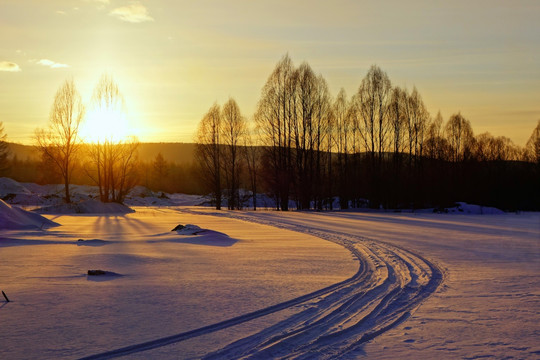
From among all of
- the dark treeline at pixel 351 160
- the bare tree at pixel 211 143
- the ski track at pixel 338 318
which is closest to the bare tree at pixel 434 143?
the dark treeline at pixel 351 160

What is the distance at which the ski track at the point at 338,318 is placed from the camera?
465cm

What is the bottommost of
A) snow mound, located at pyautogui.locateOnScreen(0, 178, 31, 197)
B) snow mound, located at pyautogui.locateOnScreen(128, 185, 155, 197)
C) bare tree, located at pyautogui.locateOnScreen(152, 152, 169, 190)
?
snow mound, located at pyautogui.locateOnScreen(128, 185, 155, 197)

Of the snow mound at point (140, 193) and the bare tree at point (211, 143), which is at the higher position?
the bare tree at point (211, 143)

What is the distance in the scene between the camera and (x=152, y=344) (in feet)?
15.8

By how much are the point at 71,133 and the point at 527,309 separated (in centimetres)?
4114

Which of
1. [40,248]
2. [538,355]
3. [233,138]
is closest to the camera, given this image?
[538,355]

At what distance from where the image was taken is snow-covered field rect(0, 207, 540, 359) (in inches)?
189

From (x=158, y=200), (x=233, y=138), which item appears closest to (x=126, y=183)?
(x=233, y=138)

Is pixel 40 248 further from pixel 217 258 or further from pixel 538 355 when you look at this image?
pixel 538 355

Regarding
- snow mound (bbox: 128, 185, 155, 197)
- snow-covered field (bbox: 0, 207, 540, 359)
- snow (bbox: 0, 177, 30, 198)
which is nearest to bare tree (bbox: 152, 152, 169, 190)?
snow mound (bbox: 128, 185, 155, 197)

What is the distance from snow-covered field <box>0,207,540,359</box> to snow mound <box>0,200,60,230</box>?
18.2 feet

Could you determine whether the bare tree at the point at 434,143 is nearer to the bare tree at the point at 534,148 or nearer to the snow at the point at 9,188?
the bare tree at the point at 534,148

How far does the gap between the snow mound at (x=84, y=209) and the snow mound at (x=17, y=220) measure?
612 inches

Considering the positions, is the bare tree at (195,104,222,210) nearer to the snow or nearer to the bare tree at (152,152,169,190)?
the snow
